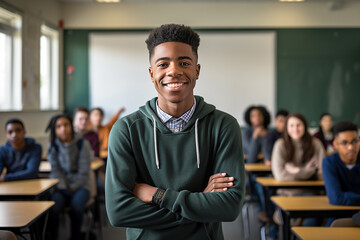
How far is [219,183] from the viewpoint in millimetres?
1306

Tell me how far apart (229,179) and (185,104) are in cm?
31

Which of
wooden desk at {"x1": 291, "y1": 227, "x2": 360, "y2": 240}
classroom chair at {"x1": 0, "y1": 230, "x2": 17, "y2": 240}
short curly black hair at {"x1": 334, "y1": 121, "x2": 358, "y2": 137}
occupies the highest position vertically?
short curly black hair at {"x1": 334, "y1": 121, "x2": 358, "y2": 137}

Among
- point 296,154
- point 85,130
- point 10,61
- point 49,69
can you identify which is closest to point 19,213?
point 296,154

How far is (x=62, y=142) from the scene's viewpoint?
11.8ft

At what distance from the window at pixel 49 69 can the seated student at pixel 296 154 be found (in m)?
4.34

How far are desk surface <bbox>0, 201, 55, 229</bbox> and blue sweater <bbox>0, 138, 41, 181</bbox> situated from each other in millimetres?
917

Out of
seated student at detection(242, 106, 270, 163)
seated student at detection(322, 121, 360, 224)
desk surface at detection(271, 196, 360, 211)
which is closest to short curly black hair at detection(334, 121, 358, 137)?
seated student at detection(322, 121, 360, 224)

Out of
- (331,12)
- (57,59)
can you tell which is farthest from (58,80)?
(331,12)

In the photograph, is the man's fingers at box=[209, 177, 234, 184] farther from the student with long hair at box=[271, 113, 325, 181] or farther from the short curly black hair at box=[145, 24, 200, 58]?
the student with long hair at box=[271, 113, 325, 181]

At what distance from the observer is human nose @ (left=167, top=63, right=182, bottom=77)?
1.24 metres

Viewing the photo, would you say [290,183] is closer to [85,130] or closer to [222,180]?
[222,180]

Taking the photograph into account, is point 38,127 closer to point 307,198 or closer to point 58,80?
point 58,80

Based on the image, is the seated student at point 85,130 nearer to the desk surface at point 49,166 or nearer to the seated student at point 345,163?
the desk surface at point 49,166

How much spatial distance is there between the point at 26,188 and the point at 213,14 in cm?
508
